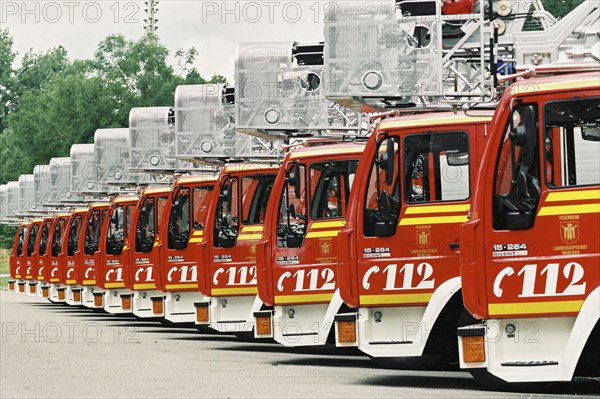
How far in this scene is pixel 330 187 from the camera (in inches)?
667

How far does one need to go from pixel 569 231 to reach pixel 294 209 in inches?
226

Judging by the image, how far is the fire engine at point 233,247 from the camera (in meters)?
20.1

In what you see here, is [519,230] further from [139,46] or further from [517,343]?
[139,46]

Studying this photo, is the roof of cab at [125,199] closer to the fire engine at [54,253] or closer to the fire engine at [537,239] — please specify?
the fire engine at [54,253]

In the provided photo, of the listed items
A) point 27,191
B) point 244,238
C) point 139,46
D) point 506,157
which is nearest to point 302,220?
point 244,238

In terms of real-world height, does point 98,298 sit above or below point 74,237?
below

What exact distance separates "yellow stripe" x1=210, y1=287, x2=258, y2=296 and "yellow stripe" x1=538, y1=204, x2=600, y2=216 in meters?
8.42

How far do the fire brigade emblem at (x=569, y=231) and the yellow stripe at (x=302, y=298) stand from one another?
17.1ft

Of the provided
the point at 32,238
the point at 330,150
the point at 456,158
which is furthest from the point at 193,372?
the point at 32,238

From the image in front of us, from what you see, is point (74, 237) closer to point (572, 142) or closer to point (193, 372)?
point (193, 372)

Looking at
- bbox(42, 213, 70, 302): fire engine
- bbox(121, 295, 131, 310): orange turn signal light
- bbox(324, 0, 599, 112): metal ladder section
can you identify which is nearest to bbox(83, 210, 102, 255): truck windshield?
bbox(42, 213, 70, 302): fire engine

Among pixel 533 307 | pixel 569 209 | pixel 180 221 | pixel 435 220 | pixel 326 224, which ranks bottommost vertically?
pixel 180 221

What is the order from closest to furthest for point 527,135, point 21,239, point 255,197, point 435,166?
point 527,135 → point 435,166 → point 255,197 → point 21,239

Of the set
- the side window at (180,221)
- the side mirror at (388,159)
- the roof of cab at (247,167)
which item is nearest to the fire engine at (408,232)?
the side mirror at (388,159)
